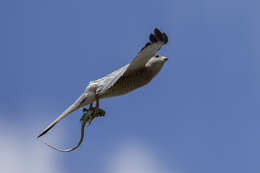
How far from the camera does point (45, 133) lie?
5.86 m

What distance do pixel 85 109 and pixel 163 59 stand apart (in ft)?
3.97

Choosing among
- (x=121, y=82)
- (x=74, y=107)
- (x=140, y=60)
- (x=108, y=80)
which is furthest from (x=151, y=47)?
(x=74, y=107)

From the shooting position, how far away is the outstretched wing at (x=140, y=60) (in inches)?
206

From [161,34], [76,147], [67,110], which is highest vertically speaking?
[161,34]

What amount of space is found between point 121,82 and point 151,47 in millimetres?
766

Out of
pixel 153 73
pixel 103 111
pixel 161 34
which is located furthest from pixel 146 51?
pixel 103 111

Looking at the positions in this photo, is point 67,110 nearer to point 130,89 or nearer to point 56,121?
point 56,121

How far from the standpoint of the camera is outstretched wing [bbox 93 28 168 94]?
5.23 m

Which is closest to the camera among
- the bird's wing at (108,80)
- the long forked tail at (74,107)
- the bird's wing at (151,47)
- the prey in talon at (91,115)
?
the bird's wing at (151,47)

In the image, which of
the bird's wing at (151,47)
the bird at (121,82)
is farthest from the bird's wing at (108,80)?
the bird's wing at (151,47)

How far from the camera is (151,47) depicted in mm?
5305

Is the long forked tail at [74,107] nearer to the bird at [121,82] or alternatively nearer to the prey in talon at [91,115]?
the bird at [121,82]

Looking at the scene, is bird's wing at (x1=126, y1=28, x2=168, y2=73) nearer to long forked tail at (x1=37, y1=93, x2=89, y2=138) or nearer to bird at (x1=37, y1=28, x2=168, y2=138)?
bird at (x1=37, y1=28, x2=168, y2=138)

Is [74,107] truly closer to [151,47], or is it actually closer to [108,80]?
[108,80]
